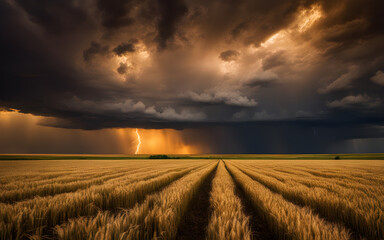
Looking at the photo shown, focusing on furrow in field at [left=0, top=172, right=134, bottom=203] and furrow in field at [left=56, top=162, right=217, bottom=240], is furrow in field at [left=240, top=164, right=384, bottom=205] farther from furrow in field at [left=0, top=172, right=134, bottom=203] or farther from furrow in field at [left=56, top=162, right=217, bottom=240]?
furrow in field at [left=0, top=172, right=134, bottom=203]

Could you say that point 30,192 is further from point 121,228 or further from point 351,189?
point 351,189

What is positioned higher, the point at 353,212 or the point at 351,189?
the point at 353,212

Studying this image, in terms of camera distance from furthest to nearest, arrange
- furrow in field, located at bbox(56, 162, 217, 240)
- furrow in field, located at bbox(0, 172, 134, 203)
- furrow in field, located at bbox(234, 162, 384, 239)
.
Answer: furrow in field, located at bbox(0, 172, 134, 203), furrow in field, located at bbox(234, 162, 384, 239), furrow in field, located at bbox(56, 162, 217, 240)

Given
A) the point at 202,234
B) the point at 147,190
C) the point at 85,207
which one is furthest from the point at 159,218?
the point at 147,190

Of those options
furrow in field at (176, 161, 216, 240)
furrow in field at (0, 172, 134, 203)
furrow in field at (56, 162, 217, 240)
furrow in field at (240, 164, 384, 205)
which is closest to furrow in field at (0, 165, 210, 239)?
furrow in field at (56, 162, 217, 240)

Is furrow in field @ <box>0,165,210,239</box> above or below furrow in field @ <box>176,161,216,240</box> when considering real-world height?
above

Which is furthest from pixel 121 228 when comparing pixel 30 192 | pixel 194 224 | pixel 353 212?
pixel 30 192

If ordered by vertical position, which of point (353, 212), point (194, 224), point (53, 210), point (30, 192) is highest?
point (53, 210)

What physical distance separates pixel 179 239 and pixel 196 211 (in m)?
2.08

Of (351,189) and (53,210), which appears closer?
(53,210)

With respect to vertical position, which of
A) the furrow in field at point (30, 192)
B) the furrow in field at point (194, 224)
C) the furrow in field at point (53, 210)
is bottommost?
the furrow in field at point (194, 224)

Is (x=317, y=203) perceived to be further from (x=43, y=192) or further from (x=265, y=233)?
(x=43, y=192)

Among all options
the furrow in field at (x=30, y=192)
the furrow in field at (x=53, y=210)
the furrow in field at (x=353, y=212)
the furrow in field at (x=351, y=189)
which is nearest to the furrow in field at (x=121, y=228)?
the furrow in field at (x=53, y=210)

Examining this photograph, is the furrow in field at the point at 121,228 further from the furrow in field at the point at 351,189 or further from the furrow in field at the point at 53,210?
the furrow in field at the point at 351,189
